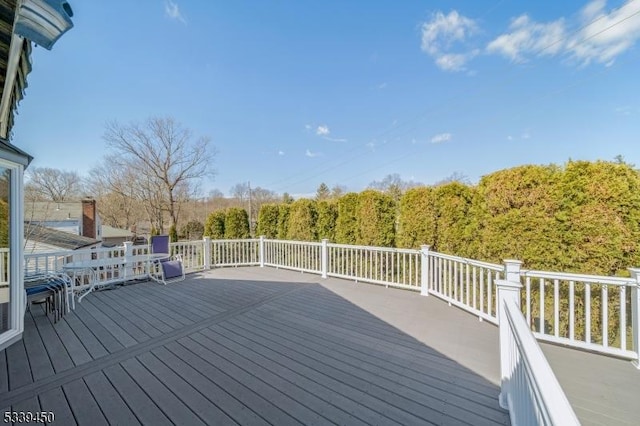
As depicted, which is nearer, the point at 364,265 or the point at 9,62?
the point at 9,62

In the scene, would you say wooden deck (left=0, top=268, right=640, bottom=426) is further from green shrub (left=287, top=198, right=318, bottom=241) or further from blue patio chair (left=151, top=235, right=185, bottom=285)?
green shrub (left=287, top=198, right=318, bottom=241)

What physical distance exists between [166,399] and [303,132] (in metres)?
15.8

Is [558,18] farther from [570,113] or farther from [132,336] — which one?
[132,336]

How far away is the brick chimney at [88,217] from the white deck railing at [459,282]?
21.2 meters

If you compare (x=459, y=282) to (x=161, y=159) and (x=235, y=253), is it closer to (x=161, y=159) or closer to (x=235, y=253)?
(x=235, y=253)

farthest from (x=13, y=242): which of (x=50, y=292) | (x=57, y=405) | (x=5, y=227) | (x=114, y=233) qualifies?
(x=114, y=233)

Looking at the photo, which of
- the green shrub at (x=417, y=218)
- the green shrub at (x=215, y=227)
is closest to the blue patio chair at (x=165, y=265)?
the green shrub at (x=215, y=227)

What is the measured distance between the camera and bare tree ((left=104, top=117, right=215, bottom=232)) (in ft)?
57.2

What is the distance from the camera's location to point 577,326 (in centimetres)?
389

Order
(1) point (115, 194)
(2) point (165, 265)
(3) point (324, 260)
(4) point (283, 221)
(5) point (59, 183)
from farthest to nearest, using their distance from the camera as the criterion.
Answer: (5) point (59, 183) < (1) point (115, 194) < (4) point (283, 221) < (3) point (324, 260) < (2) point (165, 265)

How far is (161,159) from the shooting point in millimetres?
18500

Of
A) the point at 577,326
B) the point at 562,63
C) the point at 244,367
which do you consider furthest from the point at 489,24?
the point at 244,367

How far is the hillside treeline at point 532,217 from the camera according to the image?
11.7 ft

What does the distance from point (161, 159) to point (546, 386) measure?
21521 mm
